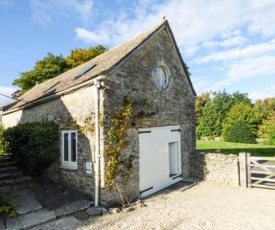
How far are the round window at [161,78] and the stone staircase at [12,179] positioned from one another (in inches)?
295

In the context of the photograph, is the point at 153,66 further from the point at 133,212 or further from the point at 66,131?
the point at 133,212

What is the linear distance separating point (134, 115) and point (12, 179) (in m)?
6.04

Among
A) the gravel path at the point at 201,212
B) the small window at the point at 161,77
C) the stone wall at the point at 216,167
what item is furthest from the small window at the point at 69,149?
the stone wall at the point at 216,167

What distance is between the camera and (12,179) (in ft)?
32.6

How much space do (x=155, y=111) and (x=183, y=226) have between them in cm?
518

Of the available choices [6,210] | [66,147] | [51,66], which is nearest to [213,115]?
[51,66]

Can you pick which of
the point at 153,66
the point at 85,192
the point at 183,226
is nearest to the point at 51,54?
the point at 153,66

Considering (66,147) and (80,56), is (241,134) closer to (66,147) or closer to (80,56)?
(80,56)

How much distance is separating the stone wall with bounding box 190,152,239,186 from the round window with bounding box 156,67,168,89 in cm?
430

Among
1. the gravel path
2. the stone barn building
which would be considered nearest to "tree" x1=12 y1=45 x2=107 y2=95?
the stone barn building

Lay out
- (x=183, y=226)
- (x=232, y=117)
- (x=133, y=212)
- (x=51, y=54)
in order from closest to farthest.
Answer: (x=183, y=226) → (x=133, y=212) → (x=51, y=54) → (x=232, y=117)

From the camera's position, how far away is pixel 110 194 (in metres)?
8.38

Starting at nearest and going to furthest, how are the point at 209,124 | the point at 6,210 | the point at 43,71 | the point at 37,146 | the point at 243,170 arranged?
1. the point at 6,210
2. the point at 37,146
3. the point at 243,170
4. the point at 43,71
5. the point at 209,124

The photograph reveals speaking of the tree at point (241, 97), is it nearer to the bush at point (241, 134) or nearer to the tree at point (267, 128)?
the tree at point (267, 128)
